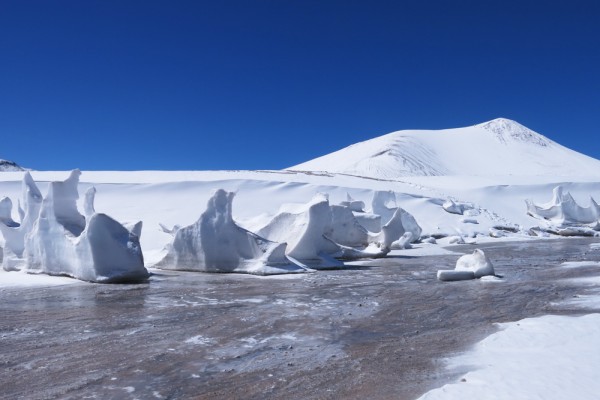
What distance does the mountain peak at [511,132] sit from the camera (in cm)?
9675

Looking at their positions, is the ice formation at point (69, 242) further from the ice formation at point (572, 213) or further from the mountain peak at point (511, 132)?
the mountain peak at point (511, 132)

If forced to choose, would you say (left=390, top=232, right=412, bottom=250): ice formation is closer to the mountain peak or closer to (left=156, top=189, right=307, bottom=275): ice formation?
(left=156, top=189, right=307, bottom=275): ice formation

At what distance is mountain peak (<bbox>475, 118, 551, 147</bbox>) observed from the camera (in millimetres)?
96750

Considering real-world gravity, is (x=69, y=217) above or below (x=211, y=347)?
above

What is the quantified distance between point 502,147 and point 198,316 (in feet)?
296

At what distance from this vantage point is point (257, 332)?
778 centimetres

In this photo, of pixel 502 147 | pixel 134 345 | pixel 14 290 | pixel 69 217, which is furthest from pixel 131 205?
pixel 502 147

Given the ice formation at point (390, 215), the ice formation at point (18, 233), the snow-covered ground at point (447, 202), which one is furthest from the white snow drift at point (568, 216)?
the ice formation at point (18, 233)

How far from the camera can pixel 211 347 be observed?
698cm

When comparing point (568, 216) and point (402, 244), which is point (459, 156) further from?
point (402, 244)

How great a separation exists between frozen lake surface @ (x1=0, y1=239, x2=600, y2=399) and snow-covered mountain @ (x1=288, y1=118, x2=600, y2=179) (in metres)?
58.6

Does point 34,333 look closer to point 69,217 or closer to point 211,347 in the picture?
point 211,347

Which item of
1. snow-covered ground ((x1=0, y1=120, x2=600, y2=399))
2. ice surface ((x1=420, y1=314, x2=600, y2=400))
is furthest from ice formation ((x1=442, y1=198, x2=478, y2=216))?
ice surface ((x1=420, y1=314, x2=600, y2=400))

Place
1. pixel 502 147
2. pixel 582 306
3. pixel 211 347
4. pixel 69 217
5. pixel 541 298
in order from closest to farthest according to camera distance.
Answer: pixel 211 347 → pixel 582 306 → pixel 541 298 → pixel 69 217 → pixel 502 147
